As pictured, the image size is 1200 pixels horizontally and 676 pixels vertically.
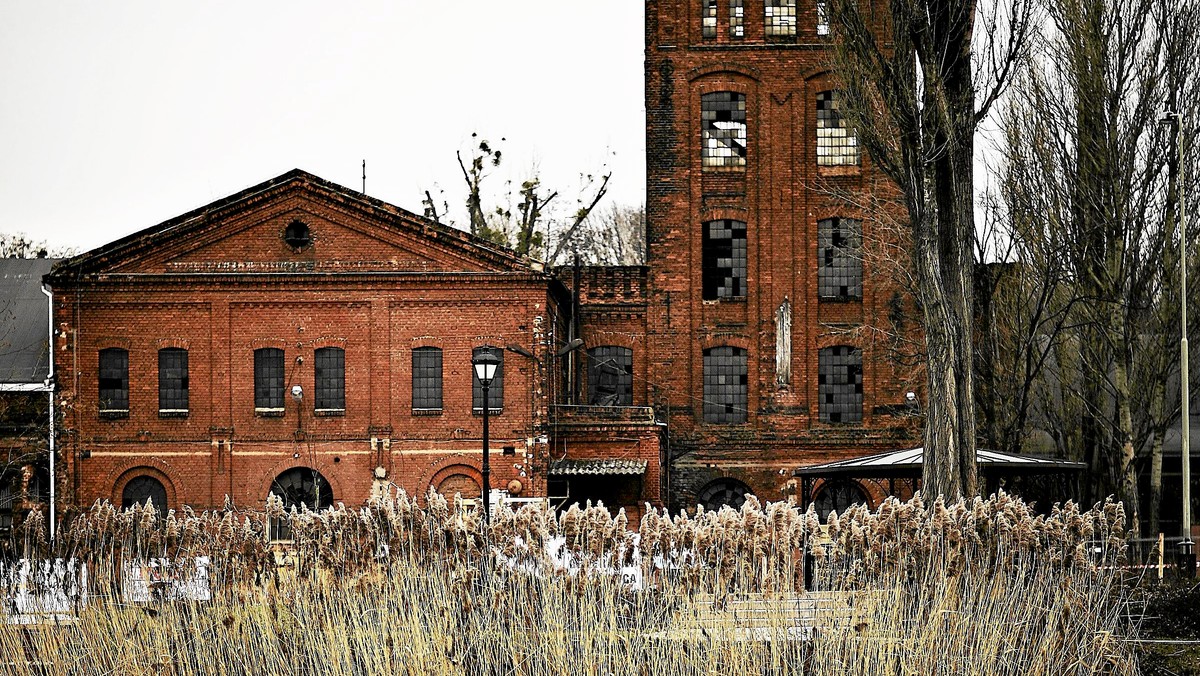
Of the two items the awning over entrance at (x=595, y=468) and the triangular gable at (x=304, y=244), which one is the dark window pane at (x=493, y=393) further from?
the triangular gable at (x=304, y=244)

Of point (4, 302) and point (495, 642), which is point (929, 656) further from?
point (4, 302)

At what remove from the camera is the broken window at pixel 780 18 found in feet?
114

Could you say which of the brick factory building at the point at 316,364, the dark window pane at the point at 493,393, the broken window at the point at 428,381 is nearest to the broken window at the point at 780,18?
the brick factory building at the point at 316,364

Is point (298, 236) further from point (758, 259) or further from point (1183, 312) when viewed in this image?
point (1183, 312)

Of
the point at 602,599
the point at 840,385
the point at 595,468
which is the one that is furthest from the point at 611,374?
the point at 602,599

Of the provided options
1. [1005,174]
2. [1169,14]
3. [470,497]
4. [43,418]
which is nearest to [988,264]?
[1005,174]

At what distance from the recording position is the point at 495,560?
11.2 metres

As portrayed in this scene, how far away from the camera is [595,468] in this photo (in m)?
31.8

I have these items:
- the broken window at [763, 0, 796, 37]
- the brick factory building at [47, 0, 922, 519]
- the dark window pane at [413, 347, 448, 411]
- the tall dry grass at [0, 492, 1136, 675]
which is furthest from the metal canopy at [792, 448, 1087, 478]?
the broken window at [763, 0, 796, 37]

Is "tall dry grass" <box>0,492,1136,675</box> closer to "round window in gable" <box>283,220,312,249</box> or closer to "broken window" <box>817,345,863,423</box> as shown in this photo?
"round window in gable" <box>283,220,312,249</box>

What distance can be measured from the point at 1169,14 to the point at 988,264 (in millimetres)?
6232

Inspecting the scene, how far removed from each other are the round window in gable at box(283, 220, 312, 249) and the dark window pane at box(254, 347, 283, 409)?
2.31 m

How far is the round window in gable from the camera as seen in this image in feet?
103

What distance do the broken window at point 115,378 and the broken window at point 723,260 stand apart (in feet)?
44.2
